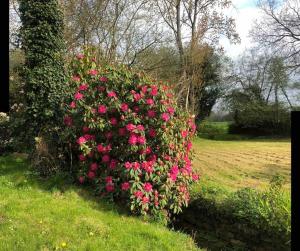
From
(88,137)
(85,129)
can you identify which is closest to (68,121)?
(85,129)

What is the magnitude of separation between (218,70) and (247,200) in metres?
22.5

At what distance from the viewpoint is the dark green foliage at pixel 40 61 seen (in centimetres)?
804

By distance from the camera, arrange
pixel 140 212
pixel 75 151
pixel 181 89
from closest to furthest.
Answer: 1. pixel 140 212
2. pixel 75 151
3. pixel 181 89

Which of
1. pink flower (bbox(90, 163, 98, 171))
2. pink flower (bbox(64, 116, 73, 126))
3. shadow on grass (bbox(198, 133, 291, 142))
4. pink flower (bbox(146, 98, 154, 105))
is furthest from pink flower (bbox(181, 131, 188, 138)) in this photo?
shadow on grass (bbox(198, 133, 291, 142))

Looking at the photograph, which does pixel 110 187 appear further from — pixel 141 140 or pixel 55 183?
pixel 55 183

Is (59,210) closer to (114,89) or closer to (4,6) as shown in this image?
(114,89)

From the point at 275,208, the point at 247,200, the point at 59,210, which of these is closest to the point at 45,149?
the point at 59,210

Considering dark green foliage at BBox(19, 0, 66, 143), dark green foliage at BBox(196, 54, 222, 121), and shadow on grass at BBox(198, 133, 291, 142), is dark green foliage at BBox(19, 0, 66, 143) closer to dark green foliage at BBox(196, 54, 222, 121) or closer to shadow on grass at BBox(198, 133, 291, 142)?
dark green foliage at BBox(196, 54, 222, 121)

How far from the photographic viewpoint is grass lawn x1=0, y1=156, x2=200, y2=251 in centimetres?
442

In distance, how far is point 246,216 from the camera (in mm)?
5742

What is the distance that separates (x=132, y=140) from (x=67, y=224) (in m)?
1.64

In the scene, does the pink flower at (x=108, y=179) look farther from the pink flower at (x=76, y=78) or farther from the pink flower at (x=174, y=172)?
the pink flower at (x=76, y=78)

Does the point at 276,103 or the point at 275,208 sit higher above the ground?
the point at 276,103

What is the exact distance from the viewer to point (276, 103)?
2705 centimetres
